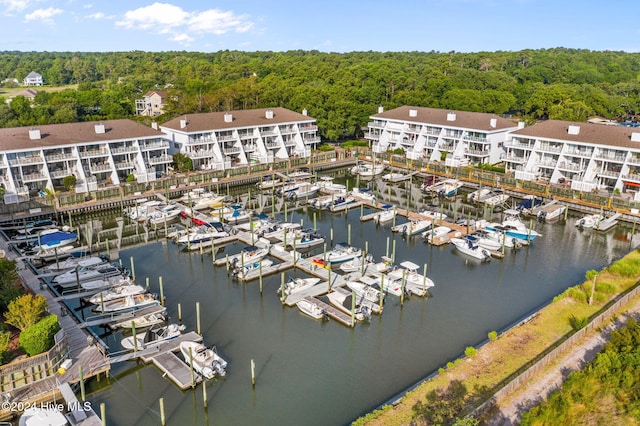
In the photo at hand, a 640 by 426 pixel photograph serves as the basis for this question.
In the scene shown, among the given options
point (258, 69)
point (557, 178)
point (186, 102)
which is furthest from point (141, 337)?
point (258, 69)

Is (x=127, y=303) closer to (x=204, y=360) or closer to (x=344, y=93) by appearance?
(x=204, y=360)

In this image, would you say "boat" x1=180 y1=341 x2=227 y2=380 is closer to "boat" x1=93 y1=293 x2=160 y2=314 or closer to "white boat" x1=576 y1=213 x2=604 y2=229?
"boat" x1=93 y1=293 x2=160 y2=314

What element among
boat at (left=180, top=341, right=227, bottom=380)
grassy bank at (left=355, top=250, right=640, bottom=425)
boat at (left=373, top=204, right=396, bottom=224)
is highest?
boat at (left=373, top=204, right=396, bottom=224)

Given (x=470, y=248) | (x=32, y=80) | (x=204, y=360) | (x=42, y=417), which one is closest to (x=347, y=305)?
(x=204, y=360)

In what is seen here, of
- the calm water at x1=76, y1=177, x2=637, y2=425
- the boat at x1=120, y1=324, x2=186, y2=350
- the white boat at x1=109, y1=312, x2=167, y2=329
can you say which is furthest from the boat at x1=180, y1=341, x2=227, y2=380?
the white boat at x1=109, y1=312, x2=167, y2=329

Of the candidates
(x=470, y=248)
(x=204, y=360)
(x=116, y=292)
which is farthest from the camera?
(x=470, y=248)

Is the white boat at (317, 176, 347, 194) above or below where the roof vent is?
below
